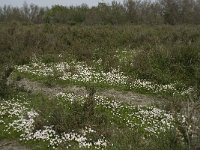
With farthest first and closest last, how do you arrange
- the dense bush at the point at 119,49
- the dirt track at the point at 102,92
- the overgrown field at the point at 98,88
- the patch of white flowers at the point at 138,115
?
the dense bush at the point at 119,49, the dirt track at the point at 102,92, the patch of white flowers at the point at 138,115, the overgrown field at the point at 98,88

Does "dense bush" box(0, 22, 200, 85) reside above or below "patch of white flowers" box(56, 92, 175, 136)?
above

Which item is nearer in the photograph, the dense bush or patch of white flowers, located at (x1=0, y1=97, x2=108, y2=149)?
patch of white flowers, located at (x1=0, y1=97, x2=108, y2=149)

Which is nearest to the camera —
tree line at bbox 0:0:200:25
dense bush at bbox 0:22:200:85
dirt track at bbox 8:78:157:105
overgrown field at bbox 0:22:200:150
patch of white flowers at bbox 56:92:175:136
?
overgrown field at bbox 0:22:200:150

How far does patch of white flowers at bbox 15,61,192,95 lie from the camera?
888 inches

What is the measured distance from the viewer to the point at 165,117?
57.4ft

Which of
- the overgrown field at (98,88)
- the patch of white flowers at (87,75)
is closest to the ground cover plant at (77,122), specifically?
the overgrown field at (98,88)

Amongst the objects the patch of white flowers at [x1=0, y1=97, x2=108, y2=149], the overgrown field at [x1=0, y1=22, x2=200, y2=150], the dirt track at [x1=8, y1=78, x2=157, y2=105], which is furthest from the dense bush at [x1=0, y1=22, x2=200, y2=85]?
the patch of white flowers at [x1=0, y1=97, x2=108, y2=149]

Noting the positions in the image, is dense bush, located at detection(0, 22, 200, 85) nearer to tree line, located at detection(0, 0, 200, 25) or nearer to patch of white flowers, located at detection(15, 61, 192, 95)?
patch of white flowers, located at detection(15, 61, 192, 95)

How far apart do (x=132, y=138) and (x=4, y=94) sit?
30.1 ft

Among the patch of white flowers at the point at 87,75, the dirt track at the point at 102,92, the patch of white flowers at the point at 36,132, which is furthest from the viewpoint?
the patch of white flowers at the point at 87,75

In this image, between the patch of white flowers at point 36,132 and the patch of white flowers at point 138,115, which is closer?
the patch of white flowers at point 36,132

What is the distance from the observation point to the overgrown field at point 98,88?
1405 centimetres

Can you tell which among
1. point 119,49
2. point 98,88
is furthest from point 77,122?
point 119,49

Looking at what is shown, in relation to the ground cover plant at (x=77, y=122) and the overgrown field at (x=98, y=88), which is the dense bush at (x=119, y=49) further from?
the ground cover plant at (x=77, y=122)
